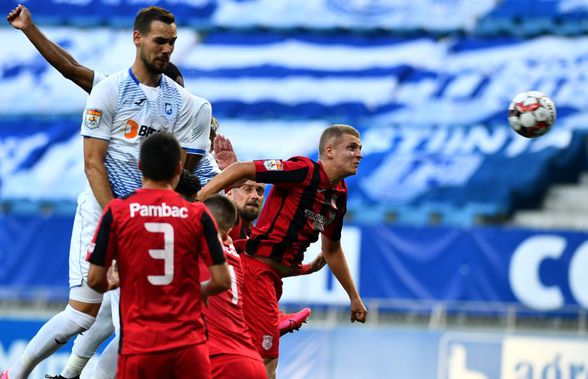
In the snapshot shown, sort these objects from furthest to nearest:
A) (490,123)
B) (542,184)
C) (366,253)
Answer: (490,123)
(542,184)
(366,253)

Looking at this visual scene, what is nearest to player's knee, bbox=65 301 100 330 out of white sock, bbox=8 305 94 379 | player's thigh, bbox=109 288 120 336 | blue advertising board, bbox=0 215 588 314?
white sock, bbox=8 305 94 379

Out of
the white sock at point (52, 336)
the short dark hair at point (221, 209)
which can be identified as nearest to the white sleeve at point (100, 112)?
the short dark hair at point (221, 209)

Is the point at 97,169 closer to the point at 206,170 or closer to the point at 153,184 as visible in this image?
the point at 206,170

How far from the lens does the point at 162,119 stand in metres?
7.27

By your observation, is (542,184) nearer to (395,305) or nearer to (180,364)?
(395,305)

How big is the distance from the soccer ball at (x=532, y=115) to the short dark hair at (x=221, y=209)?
14.9 feet

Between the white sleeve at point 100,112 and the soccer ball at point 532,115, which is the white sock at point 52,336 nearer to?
the white sleeve at point 100,112

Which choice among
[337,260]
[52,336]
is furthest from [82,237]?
[337,260]

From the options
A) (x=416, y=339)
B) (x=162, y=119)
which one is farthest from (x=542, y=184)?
(x=162, y=119)

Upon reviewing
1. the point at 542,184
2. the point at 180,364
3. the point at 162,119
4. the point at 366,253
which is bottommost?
the point at 180,364

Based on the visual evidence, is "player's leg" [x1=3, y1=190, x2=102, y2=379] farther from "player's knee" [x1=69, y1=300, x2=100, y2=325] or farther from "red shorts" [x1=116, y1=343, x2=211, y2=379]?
"red shorts" [x1=116, y1=343, x2=211, y2=379]

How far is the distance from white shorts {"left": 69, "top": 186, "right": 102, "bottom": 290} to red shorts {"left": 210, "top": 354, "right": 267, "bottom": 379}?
0.93 m

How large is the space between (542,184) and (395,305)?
186 inches

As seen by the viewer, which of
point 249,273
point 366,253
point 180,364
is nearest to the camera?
point 180,364
